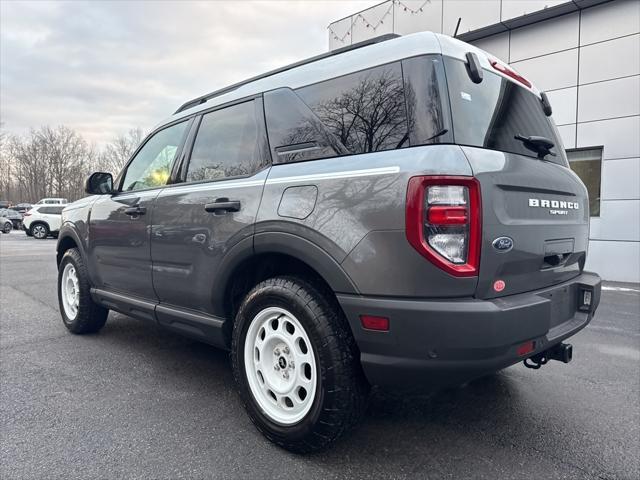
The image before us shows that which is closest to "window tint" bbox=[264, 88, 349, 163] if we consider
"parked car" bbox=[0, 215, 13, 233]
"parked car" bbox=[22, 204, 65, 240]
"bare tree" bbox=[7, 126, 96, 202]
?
"parked car" bbox=[22, 204, 65, 240]

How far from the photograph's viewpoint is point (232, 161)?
2.85 metres

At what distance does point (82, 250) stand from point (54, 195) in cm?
6371

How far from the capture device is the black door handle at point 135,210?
3.33m

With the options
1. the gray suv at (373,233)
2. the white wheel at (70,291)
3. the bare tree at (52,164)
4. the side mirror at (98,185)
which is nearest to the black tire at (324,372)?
the gray suv at (373,233)

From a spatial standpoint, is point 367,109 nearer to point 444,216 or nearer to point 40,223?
point 444,216

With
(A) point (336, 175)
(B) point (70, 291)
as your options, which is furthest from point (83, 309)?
(A) point (336, 175)

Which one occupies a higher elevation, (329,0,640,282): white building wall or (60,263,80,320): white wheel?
(329,0,640,282): white building wall

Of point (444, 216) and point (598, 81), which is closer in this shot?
point (444, 216)

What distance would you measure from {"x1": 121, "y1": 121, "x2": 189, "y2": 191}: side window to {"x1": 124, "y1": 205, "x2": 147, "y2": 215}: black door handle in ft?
0.73

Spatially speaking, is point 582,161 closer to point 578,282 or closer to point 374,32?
point 374,32

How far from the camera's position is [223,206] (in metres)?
2.62

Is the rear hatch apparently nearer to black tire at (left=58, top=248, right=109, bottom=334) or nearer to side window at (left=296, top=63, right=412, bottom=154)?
side window at (left=296, top=63, right=412, bottom=154)

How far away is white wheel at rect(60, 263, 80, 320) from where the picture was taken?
4.40m

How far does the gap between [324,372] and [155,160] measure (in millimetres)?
2473
